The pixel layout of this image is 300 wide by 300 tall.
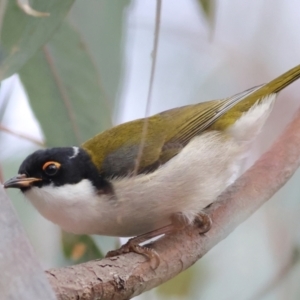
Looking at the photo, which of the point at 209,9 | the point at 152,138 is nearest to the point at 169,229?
the point at 152,138

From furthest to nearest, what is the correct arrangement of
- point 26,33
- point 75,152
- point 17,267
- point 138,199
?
point 75,152 → point 138,199 → point 26,33 → point 17,267

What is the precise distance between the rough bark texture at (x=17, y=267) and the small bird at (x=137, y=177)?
0.82m

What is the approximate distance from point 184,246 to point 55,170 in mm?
512

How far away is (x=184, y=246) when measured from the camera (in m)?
1.69

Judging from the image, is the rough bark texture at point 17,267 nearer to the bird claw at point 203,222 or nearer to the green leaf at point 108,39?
the bird claw at point 203,222

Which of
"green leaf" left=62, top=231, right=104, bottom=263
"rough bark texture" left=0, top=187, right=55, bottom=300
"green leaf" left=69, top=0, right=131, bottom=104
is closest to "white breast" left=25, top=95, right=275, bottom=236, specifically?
"green leaf" left=62, top=231, right=104, bottom=263

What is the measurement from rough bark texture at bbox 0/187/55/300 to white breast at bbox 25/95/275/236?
979mm

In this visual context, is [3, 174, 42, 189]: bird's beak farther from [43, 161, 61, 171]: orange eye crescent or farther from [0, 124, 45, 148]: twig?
[0, 124, 45, 148]: twig

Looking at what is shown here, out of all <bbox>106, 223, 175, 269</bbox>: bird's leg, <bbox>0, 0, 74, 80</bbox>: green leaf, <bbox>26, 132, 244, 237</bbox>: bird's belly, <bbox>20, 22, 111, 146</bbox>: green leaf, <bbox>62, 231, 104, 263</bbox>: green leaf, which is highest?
<bbox>0, 0, 74, 80</bbox>: green leaf

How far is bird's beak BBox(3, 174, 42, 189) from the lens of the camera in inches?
72.0

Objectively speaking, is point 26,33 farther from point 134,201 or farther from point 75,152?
point 134,201

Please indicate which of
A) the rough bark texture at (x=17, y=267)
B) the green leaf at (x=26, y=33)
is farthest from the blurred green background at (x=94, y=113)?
the rough bark texture at (x=17, y=267)

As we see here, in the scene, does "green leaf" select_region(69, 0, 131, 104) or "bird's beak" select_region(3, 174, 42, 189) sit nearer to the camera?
"bird's beak" select_region(3, 174, 42, 189)

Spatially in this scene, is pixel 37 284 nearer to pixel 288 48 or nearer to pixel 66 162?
pixel 66 162
